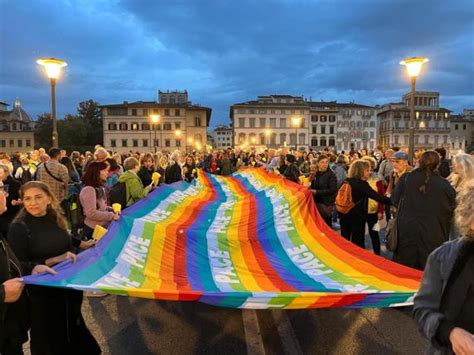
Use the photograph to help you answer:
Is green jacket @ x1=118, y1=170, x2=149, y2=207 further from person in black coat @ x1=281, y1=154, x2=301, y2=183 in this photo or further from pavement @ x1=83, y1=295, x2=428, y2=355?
person in black coat @ x1=281, y1=154, x2=301, y2=183

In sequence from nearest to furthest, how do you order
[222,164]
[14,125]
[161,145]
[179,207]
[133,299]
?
[133,299], [179,207], [222,164], [161,145], [14,125]

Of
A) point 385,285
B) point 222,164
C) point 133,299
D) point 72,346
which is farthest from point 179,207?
point 222,164

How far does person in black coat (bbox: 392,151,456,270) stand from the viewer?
467 cm

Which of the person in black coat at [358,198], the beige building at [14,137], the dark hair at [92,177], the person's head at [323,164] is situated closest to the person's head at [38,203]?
the dark hair at [92,177]

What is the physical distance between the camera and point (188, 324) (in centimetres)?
482

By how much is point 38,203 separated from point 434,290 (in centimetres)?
310

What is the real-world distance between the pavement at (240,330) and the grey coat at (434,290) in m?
2.29

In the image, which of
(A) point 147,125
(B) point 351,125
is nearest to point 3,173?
(A) point 147,125

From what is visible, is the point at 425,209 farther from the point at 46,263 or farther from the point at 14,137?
the point at 14,137

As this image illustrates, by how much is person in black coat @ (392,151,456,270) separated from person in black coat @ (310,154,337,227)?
2.81m

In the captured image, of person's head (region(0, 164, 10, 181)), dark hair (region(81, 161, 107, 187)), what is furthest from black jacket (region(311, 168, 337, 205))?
person's head (region(0, 164, 10, 181))

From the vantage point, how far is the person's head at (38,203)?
347 centimetres

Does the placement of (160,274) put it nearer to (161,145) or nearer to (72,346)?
(72,346)

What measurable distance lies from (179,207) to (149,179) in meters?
3.31
